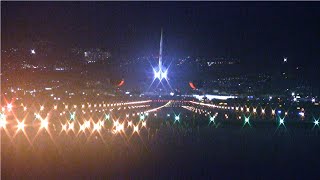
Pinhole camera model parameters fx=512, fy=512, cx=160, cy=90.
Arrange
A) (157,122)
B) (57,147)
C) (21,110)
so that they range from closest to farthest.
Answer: (57,147) → (157,122) → (21,110)

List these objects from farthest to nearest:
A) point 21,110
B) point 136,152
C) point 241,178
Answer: point 21,110 → point 136,152 → point 241,178

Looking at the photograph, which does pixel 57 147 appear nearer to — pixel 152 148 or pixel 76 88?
pixel 152 148

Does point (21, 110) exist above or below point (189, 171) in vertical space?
above

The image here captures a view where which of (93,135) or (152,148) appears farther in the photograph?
(93,135)

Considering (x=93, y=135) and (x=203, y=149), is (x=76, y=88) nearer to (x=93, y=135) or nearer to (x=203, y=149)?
(x=93, y=135)

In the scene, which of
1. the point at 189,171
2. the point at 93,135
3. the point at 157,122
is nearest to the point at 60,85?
the point at 157,122

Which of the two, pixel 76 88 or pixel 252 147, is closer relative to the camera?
pixel 252 147

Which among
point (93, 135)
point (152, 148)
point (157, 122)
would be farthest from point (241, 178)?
point (157, 122)

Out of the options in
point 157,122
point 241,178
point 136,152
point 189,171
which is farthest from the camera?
point 157,122

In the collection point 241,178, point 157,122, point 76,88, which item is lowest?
point 241,178
